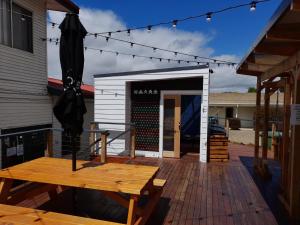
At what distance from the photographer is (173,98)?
7887 mm

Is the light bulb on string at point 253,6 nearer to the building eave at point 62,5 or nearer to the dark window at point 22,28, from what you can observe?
the building eave at point 62,5

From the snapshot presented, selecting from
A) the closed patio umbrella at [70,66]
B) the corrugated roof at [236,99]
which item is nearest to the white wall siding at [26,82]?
the closed patio umbrella at [70,66]

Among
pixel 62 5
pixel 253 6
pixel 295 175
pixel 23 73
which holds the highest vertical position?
pixel 62 5

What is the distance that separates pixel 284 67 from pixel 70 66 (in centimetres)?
331

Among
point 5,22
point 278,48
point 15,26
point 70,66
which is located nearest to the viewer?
point 70,66

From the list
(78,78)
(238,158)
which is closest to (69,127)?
(78,78)

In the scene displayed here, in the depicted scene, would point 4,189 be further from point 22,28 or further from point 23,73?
point 22,28

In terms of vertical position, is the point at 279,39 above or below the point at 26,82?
above

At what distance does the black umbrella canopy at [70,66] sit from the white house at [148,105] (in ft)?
13.8

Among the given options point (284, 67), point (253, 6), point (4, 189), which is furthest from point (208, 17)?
point (4, 189)

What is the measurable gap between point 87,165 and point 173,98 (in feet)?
14.8

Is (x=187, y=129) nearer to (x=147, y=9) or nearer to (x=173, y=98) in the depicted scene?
(x=173, y=98)

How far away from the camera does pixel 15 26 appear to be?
664 centimetres

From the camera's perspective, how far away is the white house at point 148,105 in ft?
25.5
